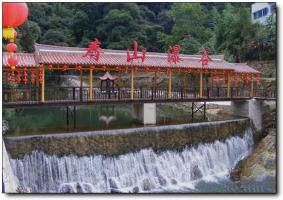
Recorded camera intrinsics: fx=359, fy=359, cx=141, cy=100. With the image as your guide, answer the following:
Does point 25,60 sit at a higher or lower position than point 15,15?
lower

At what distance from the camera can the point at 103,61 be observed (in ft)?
26.5

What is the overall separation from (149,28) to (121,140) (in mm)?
14907

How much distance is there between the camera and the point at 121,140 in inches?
289

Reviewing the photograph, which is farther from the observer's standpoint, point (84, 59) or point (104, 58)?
point (104, 58)

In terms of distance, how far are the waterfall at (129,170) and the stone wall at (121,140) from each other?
12 cm

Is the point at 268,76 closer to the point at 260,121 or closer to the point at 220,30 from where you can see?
the point at 220,30

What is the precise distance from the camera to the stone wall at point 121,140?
639cm

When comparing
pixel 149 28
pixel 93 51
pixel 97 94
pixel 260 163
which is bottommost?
pixel 260 163

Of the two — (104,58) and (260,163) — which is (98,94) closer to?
(104,58)

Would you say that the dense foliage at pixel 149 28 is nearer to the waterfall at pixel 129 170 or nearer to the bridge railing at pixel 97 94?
the bridge railing at pixel 97 94

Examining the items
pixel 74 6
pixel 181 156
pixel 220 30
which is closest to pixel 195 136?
pixel 181 156

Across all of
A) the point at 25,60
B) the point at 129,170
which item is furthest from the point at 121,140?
the point at 25,60

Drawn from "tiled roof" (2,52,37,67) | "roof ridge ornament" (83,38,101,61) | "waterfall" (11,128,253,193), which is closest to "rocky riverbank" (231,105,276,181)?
"waterfall" (11,128,253,193)

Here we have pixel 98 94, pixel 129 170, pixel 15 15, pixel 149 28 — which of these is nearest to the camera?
pixel 15 15
